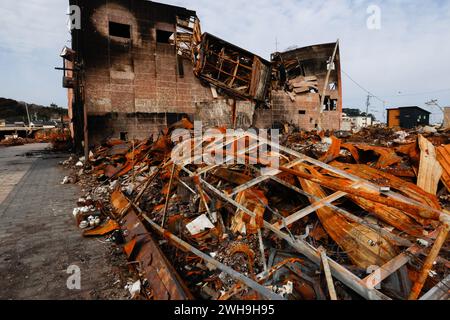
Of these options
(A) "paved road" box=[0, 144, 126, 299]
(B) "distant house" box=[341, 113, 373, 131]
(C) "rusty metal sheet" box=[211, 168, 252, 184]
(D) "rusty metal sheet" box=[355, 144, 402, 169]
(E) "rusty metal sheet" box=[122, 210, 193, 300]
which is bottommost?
(A) "paved road" box=[0, 144, 126, 299]

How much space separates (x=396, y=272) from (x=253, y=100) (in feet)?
38.2

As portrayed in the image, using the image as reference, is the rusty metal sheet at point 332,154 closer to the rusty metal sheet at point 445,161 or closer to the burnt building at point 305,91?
the rusty metal sheet at point 445,161

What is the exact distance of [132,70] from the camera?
11172 mm

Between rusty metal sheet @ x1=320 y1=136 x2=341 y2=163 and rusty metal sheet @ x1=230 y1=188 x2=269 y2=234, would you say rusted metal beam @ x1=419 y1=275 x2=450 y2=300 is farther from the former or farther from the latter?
rusty metal sheet @ x1=320 y1=136 x2=341 y2=163

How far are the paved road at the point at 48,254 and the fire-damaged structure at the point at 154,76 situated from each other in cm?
476

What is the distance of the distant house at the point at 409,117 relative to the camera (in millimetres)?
26203

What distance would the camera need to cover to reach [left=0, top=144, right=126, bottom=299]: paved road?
266 centimetres

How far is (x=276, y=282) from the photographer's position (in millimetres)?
2660

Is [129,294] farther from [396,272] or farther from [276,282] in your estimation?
[396,272]

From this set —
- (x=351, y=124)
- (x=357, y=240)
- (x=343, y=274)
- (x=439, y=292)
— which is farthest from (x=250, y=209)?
(x=351, y=124)

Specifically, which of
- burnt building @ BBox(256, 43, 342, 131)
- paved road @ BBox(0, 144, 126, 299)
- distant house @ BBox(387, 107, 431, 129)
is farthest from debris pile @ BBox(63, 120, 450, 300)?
distant house @ BBox(387, 107, 431, 129)

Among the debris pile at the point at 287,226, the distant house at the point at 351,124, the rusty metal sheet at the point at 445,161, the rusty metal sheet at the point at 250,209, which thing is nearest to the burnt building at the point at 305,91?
the distant house at the point at 351,124

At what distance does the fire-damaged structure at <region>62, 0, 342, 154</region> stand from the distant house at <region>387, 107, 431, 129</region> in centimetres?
2027
